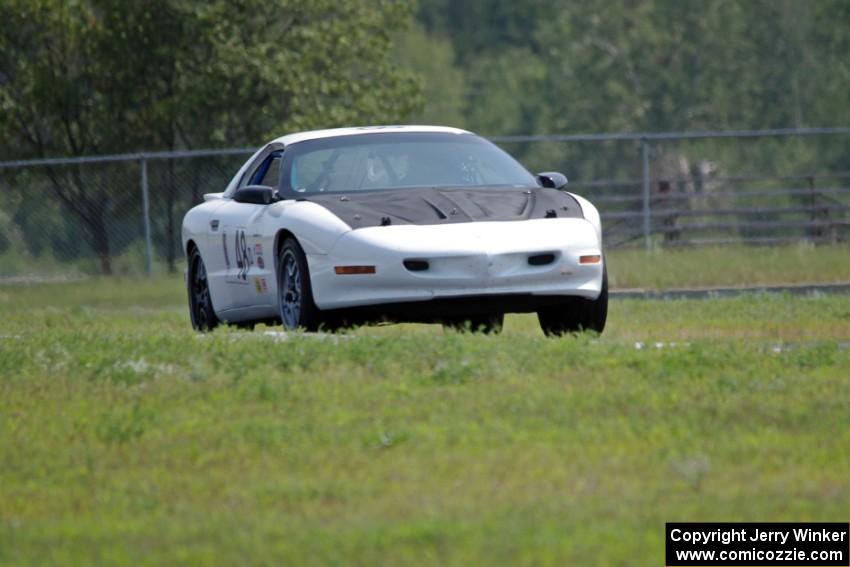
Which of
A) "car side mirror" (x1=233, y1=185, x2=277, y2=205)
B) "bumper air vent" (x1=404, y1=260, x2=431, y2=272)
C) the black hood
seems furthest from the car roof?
"bumper air vent" (x1=404, y1=260, x2=431, y2=272)

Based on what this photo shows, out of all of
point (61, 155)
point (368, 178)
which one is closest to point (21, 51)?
point (61, 155)

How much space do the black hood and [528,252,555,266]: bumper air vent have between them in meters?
0.33

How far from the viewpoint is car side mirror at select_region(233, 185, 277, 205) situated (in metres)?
12.0

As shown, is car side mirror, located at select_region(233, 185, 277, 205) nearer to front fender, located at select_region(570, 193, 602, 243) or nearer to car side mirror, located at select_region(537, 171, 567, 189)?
car side mirror, located at select_region(537, 171, 567, 189)

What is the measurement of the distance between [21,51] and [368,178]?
819 inches

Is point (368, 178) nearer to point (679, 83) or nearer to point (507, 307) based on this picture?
point (507, 307)

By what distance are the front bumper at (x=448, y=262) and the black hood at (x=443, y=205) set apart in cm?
12

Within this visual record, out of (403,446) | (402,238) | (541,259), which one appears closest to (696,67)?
(541,259)

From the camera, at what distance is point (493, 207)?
445 inches

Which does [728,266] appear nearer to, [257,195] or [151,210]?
[151,210]

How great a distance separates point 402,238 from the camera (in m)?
10.9

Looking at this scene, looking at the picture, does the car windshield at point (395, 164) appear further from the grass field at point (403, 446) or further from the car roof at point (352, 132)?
the grass field at point (403, 446)

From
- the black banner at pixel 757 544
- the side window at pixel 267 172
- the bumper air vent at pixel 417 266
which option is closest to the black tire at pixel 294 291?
the bumper air vent at pixel 417 266

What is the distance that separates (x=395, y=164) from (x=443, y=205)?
109 cm
